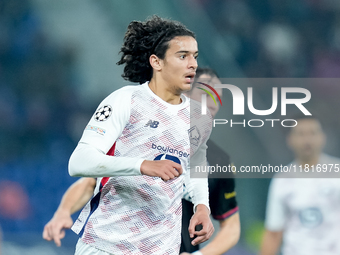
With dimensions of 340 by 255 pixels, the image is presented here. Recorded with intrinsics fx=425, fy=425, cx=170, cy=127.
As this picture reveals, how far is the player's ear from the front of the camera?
2443mm

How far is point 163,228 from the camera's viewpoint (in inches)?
86.8

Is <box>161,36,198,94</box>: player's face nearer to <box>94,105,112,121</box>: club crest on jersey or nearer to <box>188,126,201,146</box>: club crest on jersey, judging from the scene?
<box>188,126,201,146</box>: club crest on jersey

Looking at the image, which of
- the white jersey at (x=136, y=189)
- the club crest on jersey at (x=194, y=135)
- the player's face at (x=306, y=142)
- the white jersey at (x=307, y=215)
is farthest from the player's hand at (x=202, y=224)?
the player's face at (x=306, y=142)

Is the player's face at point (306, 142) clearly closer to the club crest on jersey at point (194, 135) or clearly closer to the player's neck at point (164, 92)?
the club crest on jersey at point (194, 135)

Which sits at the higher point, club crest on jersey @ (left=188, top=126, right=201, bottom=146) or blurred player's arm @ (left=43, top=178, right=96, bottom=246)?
club crest on jersey @ (left=188, top=126, right=201, bottom=146)

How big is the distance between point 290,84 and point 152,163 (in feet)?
12.7

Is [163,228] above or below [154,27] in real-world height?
below

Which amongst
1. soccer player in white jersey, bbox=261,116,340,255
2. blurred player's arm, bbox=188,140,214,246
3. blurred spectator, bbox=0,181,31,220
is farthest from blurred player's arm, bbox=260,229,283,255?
blurred spectator, bbox=0,181,31,220

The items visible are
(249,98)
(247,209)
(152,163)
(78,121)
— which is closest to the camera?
(152,163)

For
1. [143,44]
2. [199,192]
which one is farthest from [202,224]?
[143,44]

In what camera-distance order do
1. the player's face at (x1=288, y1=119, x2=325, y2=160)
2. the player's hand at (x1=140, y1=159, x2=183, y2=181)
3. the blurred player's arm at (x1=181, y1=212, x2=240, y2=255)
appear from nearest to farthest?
the player's hand at (x1=140, y1=159, x2=183, y2=181) → the blurred player's arm at (x1=181, y1=212, x2=240, y2=255) → the player's face at (x1=288, y1=119, x2=325, y2=160)

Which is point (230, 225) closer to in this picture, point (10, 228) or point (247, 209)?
point (247, 209)

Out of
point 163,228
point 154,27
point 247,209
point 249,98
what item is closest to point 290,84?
point 249,98

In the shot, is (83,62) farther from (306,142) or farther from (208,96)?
(306,142)
